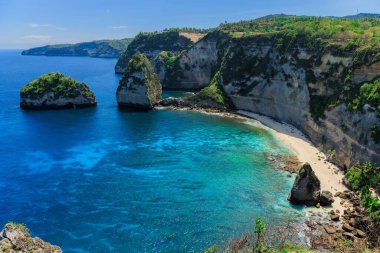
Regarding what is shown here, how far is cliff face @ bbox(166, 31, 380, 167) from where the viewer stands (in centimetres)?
6776

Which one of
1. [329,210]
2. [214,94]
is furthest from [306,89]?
[329,210]

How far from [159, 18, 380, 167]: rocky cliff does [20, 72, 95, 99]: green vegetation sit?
5098 cm

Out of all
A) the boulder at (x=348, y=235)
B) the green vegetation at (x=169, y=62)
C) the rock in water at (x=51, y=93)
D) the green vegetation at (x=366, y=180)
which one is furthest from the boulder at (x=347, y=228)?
the green vegetation at (x=169, y=62)

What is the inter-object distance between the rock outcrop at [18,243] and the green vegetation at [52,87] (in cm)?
9401

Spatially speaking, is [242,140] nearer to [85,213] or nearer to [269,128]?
[269,128]

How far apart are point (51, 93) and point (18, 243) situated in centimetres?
9841

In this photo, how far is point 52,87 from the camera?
12531 cm

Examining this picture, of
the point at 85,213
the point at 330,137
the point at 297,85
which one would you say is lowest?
the point at 85,213

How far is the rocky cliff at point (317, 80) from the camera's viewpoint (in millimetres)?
67062

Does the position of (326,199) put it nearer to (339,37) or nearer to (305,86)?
(305,86)

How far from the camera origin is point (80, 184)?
6556 cm

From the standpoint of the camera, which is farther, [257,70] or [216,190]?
[257,70]

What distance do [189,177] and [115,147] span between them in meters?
25.8

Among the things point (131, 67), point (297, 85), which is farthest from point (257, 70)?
point (131, 67)
